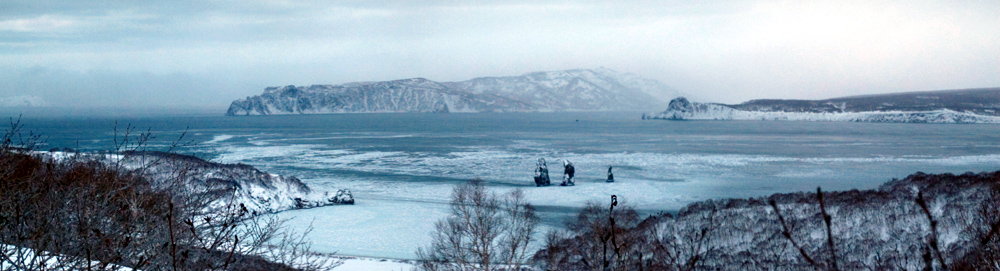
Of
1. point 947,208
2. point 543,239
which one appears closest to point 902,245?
point 947,208

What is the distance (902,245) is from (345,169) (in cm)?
2562

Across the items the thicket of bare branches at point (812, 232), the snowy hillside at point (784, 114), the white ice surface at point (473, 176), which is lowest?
the white ice surface at point (473, 176)

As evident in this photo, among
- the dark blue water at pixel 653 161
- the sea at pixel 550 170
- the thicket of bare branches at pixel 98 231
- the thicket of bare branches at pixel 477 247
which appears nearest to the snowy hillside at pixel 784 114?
the dark blue water at pixel 653 161

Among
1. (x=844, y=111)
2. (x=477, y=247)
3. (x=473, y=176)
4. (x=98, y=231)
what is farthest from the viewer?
(x=844, y=111)

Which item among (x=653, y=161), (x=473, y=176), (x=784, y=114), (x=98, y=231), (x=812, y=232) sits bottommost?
(x=473, y=176)

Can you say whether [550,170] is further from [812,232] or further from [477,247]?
[477,247]

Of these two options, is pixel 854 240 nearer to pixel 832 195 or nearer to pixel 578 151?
pixel 832 195

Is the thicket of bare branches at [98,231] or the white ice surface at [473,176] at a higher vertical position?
the thicket of bare branches at [98,231]

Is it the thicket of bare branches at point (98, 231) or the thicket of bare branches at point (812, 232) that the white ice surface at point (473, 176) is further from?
the thicket of bare branches at point (98, 231)

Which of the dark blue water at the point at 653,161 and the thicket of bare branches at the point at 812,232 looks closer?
the thicket of bare branches at the point at 812,232

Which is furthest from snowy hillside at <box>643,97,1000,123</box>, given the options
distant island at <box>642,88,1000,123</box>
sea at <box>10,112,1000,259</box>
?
sea at <box>10,112,1000,259</box>

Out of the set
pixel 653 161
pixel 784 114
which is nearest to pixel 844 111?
pixel 784 114

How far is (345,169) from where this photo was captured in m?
31.8

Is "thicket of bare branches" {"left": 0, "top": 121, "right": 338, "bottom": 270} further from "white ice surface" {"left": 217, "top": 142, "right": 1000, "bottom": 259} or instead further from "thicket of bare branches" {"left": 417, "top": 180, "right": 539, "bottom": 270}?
"white ice surface" {"left": 217, "top": 142, "right": 1000, "bottom": 259}
